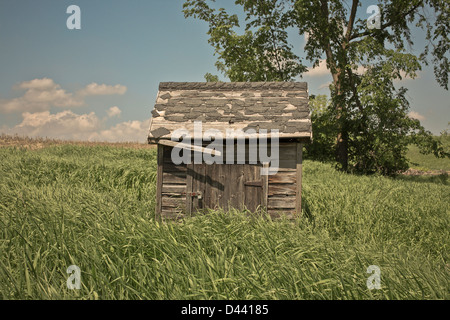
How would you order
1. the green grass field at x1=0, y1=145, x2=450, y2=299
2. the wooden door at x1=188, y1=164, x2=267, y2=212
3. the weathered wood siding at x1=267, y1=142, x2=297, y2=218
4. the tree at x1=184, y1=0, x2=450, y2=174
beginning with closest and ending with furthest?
the green grass field at x1=0, y1=145, x2=450, y2=299 < the wooden door at x1=188, y1=164, x2=267, y2=212 < the weathered wood siding at x1=267, y1=142, x2=297, y2=218 < the tree at x1=184, y1=0, x2=450, y2=174

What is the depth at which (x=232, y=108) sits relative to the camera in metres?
7.40

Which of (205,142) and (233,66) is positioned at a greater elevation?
(233,66)

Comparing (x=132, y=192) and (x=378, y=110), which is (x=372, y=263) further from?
(x=378, y=110)

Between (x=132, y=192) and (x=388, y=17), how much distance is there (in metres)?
17.8

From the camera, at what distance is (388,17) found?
60.3ft

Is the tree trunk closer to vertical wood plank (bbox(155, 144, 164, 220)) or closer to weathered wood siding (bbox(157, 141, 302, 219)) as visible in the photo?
weathered wood siding (bbox(157, 141, 302, 219))

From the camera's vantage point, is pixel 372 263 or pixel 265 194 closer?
pixel 372 263

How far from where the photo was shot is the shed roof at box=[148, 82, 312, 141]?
686cm

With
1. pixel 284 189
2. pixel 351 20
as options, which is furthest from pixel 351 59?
pixel 284 189

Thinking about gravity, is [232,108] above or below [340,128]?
below

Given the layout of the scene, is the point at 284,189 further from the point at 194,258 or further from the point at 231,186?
the point at 194,258

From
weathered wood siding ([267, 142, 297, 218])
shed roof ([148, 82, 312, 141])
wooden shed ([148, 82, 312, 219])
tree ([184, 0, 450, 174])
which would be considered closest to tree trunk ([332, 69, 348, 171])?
tree ([184, 0, 450, 174])

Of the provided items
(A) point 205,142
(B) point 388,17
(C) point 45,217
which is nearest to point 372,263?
(A) point 205,142

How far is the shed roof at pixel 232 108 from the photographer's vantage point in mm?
6863
